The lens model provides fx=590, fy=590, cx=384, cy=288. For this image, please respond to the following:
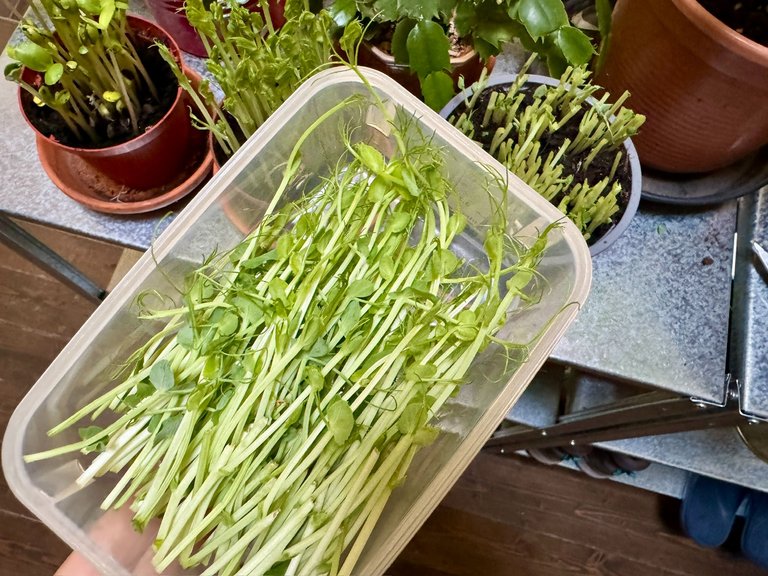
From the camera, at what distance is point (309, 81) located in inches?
24.2

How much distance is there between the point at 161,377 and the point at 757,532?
128 cm

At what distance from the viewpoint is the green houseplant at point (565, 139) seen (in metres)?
0.61

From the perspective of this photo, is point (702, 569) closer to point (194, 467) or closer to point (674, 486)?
point (674, 486)

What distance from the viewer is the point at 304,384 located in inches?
23.1

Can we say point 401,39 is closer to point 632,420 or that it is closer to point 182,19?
point 182,19

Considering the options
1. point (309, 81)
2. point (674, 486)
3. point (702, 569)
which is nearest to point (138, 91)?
point (309, 81)


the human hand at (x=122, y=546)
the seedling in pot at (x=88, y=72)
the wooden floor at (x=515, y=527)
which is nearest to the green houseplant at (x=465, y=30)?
the seedling in pot at (x=88, y=72)

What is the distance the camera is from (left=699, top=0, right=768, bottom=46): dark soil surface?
568 mm

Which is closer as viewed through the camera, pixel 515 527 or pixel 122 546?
pixel 122 546

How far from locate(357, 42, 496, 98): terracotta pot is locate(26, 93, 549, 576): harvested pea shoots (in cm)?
13

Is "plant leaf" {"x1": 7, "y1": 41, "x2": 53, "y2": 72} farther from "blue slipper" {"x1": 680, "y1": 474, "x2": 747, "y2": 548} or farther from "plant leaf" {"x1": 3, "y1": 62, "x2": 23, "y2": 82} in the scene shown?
"blue slipper" {"x1": 680, "y1": 474, "x2": 747, "y2": 548}

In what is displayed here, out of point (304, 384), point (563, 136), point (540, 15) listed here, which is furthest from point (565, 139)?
point (304, 384)

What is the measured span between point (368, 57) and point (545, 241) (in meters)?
0.33

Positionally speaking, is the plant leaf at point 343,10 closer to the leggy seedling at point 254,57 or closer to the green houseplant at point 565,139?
the leggy seedling at point 254,57
